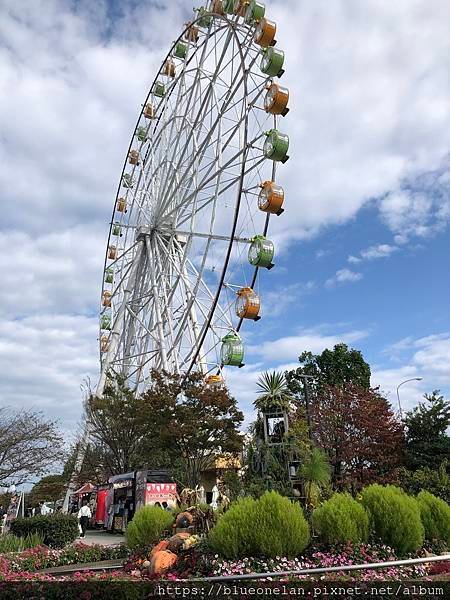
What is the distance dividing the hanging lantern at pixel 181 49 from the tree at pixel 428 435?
948 inches

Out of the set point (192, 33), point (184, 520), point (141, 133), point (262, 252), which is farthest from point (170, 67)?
point (184, 520)

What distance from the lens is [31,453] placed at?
26531mm

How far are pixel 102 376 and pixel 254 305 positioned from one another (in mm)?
14858

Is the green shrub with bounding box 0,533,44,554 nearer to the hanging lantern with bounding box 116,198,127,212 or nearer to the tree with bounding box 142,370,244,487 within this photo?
the tree with bounding box 142,370,244,487

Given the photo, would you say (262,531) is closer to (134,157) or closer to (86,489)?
(86,489)

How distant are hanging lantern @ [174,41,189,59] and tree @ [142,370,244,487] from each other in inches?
702

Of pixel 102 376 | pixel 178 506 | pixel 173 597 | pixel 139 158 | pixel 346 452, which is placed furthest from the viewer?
pixel 139 158

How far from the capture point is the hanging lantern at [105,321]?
39.3m

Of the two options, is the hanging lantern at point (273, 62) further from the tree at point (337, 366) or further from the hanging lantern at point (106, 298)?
the tree at point (337, 366)

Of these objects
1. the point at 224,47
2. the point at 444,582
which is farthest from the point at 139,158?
the point at 444,582

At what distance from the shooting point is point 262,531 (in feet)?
27.9

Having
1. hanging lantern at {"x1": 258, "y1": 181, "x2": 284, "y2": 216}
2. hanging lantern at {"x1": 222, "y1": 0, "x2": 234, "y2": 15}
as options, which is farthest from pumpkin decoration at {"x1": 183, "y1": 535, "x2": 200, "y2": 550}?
hanging lantern at {"x1": 222, "y1": 0, "x2": 234, "y2": 15}

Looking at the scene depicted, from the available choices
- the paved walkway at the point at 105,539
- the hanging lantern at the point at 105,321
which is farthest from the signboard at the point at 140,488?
the hanging lantern at the point at 105,321

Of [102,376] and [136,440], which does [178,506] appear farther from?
[102,376]
